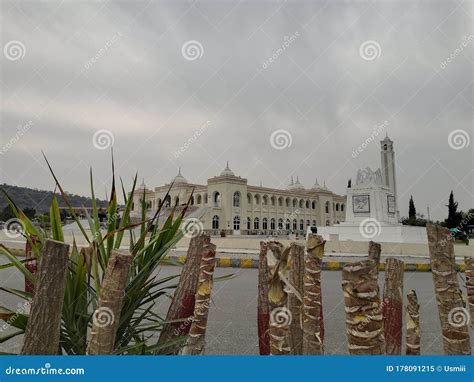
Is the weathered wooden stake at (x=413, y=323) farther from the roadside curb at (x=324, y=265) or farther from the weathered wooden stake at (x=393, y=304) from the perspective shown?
the roadside curb at (x=324, y=265)

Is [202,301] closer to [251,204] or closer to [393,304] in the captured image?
[393,304]

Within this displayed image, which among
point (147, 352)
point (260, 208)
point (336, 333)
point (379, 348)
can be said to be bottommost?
point (336, 333)

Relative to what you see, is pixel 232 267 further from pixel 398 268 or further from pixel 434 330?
pixel 398 268

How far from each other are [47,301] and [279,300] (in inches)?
28.5

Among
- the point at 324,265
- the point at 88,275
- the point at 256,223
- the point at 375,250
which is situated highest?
the point at 256,223

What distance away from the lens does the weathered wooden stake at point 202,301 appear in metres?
1.54

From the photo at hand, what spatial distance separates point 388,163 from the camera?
85.8ft

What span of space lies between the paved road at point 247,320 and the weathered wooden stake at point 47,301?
71 cm

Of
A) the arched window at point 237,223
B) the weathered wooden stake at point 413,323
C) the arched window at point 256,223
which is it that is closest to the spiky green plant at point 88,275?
the weathered wooden stake at point 413,323

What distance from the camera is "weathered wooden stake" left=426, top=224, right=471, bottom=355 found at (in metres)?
1.38

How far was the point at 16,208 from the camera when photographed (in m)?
1.52

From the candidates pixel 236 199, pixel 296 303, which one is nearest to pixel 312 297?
pixel 296 303

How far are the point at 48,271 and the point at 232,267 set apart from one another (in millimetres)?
9240

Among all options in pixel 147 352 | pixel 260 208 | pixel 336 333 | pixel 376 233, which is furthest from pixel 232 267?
pixel 260 208
